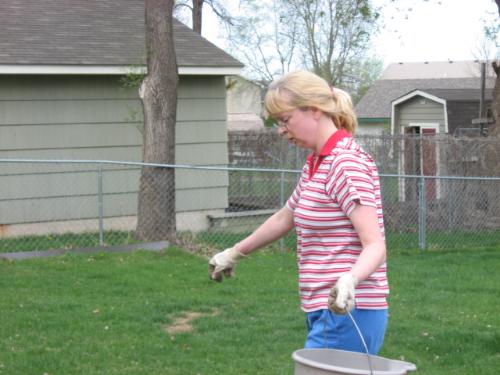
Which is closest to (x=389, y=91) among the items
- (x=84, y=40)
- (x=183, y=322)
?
(x=84, y=40)

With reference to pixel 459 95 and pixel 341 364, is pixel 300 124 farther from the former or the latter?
pixel 459 95

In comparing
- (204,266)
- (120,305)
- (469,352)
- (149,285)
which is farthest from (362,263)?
Answer: (204,266)

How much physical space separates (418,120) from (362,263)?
21.0m

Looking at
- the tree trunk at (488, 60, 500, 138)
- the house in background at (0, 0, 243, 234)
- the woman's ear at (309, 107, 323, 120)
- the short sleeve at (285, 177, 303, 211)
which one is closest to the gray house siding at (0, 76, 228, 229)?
the house in background at (0, 0, 243, 234)

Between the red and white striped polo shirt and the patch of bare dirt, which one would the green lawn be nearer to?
the patch of bare dirt

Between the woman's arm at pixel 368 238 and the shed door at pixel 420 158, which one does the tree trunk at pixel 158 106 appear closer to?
the shed door at pixel 420 158

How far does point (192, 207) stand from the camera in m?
14.9

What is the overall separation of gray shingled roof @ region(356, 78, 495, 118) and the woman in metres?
33.6

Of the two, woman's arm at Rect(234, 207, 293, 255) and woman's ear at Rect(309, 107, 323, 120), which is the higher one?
woman's ear at Rect(309, 107, 323, 120)

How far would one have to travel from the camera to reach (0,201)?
13.2 metres

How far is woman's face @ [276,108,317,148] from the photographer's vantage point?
347 cm

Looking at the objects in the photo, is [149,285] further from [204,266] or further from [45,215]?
[45,215]

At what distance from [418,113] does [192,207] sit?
10515mm

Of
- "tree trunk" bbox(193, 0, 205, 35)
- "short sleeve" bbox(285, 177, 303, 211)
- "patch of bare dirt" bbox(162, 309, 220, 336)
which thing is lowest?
"patch of bare dirt" bbox(162, 309, 220, 336)
